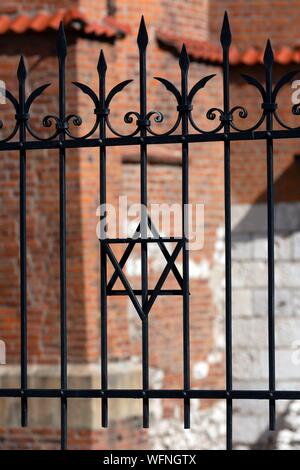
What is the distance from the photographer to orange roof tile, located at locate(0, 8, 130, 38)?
11070mm

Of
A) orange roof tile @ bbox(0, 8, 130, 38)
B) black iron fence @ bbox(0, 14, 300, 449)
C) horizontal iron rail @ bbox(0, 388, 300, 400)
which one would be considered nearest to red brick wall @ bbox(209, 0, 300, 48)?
orange roof tile @ bbox(0, 8, 130, 38)

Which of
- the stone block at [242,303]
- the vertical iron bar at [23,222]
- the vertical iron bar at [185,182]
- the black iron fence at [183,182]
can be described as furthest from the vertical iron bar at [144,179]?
the stone block at [242,303]

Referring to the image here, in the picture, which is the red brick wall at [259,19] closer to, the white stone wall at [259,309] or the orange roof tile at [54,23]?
the white stone wall at [259,309]

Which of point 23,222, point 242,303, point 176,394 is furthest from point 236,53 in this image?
point 176,394

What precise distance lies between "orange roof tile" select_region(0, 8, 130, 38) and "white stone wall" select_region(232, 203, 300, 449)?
268cm

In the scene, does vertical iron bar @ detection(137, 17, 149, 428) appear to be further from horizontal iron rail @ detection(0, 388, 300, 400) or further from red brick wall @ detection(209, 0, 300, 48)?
red brick wall @ detection(209, 0, 300, 48)

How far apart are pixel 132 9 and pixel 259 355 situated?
3.61 metres

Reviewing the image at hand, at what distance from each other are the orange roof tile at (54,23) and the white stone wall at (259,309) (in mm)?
2677

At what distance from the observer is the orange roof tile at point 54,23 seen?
11.1 meters

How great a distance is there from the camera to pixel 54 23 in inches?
436

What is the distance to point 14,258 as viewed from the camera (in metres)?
11.3

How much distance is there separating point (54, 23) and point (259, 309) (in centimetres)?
365

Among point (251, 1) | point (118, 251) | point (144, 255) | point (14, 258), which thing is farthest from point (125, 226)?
point (144, 255)

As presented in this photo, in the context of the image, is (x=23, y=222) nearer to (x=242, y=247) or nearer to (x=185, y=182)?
(x=185, y=182)
